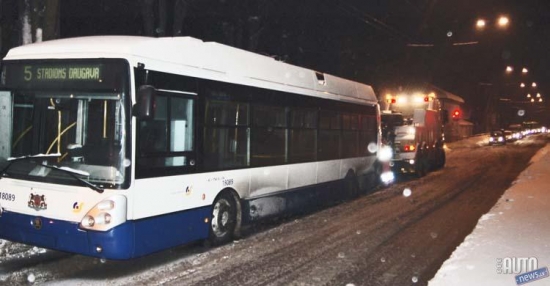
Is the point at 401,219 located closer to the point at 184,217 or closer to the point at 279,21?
the point at 184,217

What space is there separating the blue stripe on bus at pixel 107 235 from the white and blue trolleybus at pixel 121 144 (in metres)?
0.01

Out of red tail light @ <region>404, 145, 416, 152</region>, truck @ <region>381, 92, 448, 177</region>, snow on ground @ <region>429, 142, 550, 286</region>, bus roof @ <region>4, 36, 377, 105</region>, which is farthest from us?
truck @ <region>381, 92, 448, 177</region>

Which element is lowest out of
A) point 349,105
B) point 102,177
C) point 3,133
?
point 102,177

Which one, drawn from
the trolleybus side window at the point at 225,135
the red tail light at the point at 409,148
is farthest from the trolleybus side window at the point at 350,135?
the red tail light at the point at 409,148

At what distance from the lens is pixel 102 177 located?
241 inches

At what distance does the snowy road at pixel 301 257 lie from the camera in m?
6.43

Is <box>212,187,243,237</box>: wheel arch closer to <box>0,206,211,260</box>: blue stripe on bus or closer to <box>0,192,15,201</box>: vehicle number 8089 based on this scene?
<box>0,206,211,260</box>: blue stripe on bus

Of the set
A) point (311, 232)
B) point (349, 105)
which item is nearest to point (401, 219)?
point (311, 232)

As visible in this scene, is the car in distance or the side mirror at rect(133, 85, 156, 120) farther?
the car in distance

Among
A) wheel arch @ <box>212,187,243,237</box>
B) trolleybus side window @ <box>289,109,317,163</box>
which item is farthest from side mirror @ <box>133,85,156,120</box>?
trolleybus side window @ <box>289,109,317,163</box>

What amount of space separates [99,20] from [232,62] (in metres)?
27.3

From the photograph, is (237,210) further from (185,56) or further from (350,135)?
(350,135)

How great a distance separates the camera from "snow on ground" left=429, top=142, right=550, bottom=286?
19.6 ft

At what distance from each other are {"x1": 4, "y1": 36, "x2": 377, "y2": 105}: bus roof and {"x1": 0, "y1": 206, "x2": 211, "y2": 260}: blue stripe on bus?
2.02m
